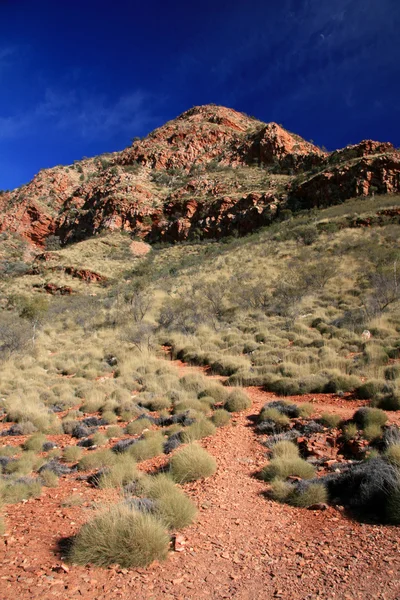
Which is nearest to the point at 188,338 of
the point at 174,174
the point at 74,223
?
the point at 74,223

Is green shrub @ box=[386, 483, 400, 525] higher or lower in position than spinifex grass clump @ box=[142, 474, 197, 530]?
higher

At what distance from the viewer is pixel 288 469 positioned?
4.79 meters

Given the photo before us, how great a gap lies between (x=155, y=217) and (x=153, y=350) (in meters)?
38.5

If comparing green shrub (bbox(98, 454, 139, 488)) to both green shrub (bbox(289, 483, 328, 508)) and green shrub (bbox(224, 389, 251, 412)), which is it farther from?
green shrub (bbox(224, 389, 251, 412))

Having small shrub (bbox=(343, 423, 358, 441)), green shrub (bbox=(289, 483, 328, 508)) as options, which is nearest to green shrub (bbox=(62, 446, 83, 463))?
green shrub (bbox=(289, 483, 328, 508))

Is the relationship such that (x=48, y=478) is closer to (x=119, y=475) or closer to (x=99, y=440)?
(x=119, y=475)

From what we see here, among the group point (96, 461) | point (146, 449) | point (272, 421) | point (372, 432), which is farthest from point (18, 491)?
point (372, 432)

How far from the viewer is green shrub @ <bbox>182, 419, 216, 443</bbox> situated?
643 cm

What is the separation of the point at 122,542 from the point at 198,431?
339 cm

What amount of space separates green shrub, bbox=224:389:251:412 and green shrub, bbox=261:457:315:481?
110 inches

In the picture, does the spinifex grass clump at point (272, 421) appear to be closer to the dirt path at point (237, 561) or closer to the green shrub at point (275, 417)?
the green shrub at point (275, 417)

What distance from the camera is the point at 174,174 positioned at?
2333 inches

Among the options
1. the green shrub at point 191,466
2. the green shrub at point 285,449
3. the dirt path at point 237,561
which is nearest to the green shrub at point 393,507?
the dirt path at point 237,561

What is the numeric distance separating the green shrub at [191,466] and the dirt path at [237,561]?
0.62 m
